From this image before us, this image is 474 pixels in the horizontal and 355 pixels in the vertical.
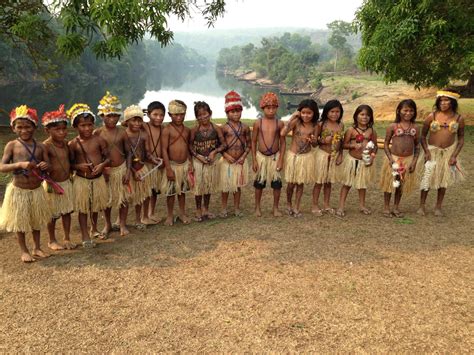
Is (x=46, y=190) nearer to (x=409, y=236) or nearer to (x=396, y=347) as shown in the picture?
(x=396, y=347)

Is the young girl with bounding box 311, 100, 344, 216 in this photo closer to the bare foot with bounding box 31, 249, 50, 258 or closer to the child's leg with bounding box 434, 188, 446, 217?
the child's leg with bounding box 434, 188, 446, 217

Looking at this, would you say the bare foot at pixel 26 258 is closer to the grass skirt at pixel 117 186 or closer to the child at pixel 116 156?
the child at pixel 116 156

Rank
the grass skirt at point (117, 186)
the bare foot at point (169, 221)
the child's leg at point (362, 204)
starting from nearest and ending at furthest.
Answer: the grass skirt at point (117, 186) → the bare foot at point (169, 221) → the child's leg at point (362, 204)

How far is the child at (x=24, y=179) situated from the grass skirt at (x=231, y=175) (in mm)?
1936

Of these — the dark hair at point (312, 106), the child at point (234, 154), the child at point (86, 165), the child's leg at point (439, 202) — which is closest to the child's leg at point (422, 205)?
the child's leg at point (439, 202)

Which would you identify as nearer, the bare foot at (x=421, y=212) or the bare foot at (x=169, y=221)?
the bare foot at (x=169, y=221)

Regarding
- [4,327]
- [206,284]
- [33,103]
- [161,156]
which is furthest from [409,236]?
[33,103]

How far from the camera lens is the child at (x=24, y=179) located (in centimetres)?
345

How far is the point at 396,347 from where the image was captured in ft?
7.95

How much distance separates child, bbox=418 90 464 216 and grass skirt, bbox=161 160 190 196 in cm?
288

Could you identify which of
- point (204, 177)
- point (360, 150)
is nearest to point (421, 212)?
point (360, 150)

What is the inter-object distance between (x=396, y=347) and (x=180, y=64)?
140952mm

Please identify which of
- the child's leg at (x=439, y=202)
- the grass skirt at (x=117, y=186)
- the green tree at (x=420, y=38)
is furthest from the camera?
the green tree at (x=420, y=38)

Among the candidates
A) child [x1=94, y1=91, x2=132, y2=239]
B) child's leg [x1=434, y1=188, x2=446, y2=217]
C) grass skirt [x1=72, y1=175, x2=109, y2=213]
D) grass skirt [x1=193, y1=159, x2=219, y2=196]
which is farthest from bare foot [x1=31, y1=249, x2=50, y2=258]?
child's leg [x1=434, y1=188, x2=446, y2=217]
